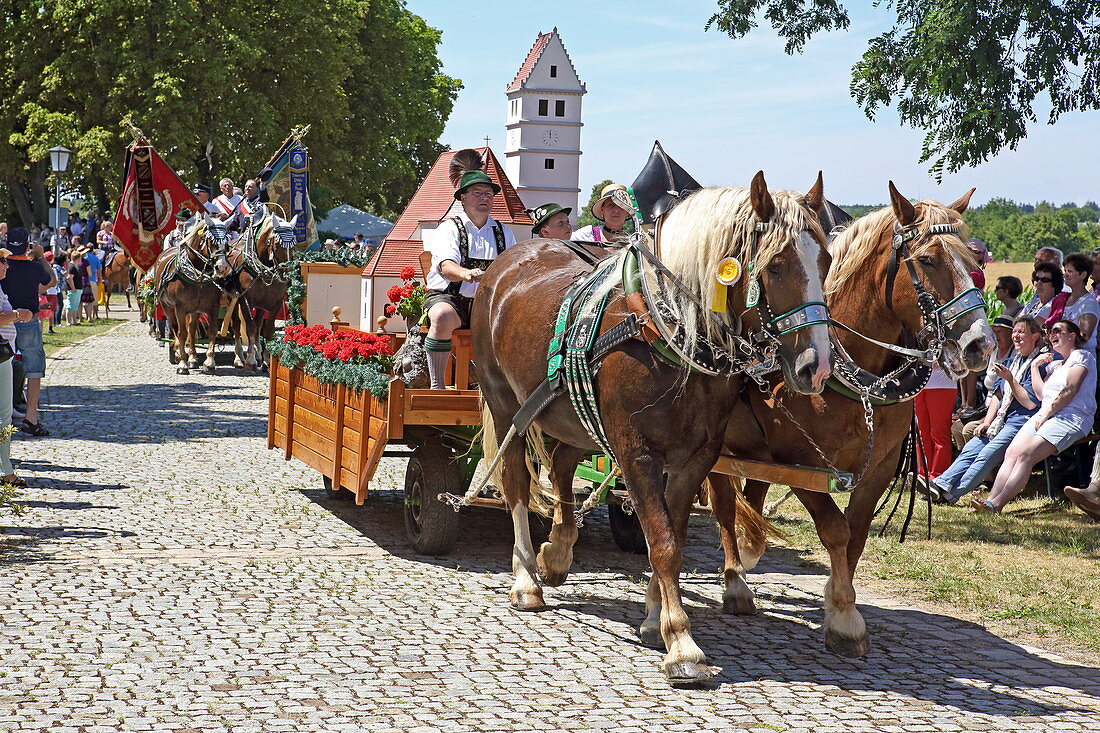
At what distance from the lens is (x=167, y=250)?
20.3m

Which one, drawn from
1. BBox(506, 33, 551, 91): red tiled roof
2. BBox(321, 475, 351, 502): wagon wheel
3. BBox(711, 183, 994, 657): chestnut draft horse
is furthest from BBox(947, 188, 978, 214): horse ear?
BBox(506, 33, 551, 91): red tiled roof

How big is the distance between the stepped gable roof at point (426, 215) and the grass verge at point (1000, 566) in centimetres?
324

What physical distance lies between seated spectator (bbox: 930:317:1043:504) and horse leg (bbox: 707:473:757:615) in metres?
3.99

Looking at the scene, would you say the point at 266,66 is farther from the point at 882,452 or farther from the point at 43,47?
the point at 882,452

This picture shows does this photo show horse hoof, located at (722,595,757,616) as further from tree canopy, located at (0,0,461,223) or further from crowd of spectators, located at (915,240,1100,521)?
tree canopy, located at (0,0,461,223)

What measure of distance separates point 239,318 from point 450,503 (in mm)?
13195

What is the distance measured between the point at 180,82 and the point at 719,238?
31512mm

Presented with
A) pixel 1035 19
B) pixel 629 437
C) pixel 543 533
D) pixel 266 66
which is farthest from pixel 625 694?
pixel 266 66

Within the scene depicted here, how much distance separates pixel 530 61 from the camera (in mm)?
58281

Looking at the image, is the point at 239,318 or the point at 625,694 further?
the point at 239,318

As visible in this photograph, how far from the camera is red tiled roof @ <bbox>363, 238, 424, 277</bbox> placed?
9.98 meters

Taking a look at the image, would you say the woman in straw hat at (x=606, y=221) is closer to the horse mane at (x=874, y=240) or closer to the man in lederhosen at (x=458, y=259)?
the man in lederhosen at (x=458, y=259)

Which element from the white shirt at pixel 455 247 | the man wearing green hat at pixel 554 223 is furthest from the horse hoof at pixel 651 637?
the man wearing green hat at pixel 554 223

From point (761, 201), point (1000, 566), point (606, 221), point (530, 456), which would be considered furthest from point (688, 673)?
point (606, 221)
